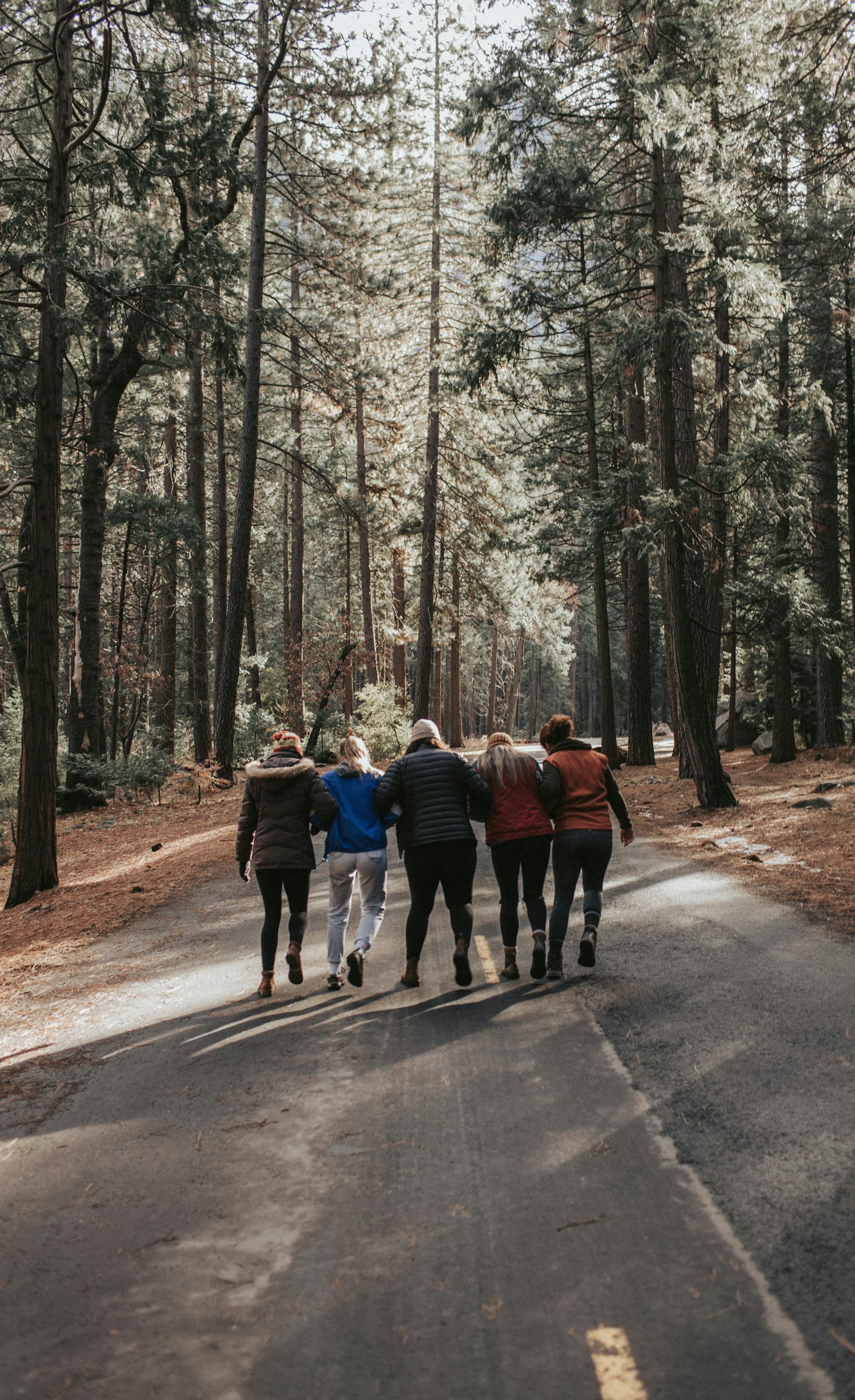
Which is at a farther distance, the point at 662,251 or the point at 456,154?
the point at 456,154

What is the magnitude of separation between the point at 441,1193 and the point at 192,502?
23051 mm

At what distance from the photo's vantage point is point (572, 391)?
28.0 m

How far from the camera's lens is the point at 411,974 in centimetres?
678

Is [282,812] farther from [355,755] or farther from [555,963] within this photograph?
[555,963]

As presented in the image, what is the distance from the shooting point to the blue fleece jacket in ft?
23.2

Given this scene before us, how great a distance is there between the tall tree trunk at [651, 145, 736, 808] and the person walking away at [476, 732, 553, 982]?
8.75 metres

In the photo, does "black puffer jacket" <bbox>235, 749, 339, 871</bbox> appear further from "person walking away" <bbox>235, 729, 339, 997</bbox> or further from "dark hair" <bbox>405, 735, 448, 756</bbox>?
"dark hair" <bbox>405, 735, 448, 756</bbox>

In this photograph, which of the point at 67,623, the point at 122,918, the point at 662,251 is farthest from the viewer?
the point at 67,623

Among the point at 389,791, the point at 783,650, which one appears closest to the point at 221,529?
the point at 783,650

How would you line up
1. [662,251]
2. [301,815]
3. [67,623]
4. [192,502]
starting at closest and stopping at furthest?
[301,815] < [662,251] < [192,502] < [67,623]

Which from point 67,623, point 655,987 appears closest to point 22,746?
point 655,987

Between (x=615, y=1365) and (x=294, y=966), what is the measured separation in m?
4.41

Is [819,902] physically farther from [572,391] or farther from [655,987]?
[572,391]

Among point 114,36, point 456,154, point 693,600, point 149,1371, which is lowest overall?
point 149,1371
